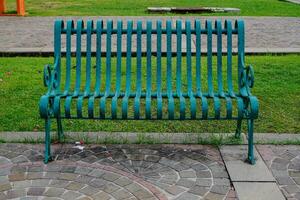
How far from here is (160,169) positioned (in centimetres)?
436

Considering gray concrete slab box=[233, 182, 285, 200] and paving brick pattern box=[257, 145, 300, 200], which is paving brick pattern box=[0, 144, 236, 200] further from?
paving brick pattern box=[257, 145, 300, 200]

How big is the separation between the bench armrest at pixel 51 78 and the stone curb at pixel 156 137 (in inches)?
22.1

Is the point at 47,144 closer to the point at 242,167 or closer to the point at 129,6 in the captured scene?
the point at 242,167

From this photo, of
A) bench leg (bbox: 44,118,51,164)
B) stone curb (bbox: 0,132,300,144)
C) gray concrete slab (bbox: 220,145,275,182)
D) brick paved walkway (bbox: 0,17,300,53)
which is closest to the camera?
gray concrete slab (bbox: 220,145,275,182)

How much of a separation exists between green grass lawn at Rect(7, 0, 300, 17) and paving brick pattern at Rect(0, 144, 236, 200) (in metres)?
10.8

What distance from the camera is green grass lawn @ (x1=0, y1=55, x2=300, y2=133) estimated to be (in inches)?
213

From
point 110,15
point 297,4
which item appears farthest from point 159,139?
point 297,4

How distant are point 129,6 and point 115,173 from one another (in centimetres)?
1386

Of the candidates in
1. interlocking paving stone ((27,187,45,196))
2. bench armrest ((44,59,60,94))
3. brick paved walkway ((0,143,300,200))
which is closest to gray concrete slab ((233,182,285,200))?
brick paved walkway ((0,143,300,200))

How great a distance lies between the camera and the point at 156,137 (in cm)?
506

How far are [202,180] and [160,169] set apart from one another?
1.27 feet

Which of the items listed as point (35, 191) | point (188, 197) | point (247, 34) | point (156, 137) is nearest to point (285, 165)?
point (188, 197)

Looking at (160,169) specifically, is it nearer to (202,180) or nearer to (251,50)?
(202,180)

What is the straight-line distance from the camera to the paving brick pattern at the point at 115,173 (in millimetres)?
3941
